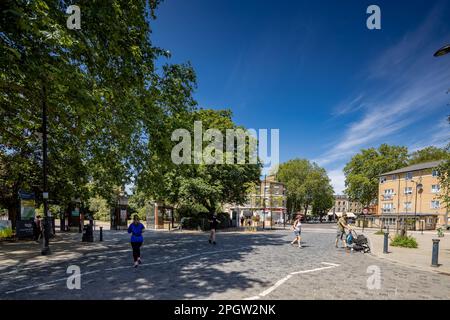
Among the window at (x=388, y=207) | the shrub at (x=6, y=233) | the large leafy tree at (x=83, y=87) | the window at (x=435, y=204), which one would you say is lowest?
the window at (x=388, y=207)

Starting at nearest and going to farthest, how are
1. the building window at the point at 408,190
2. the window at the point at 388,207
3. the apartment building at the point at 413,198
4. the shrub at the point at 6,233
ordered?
the shrub at the point at 6,233 < the apartment building at the point at 413,198 < the building window at the point at 408,190 < the window at the point at 388,207

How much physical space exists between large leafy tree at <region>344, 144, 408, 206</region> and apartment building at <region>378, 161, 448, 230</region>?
16.4ft

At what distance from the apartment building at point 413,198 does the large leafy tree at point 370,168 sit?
16.4ft

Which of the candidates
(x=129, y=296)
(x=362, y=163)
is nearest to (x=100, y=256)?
(x=129, y=296)

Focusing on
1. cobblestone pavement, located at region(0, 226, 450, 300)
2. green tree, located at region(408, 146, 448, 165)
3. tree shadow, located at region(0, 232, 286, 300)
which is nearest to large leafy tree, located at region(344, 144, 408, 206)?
green tree, located at region(408, 146, 448, 165)

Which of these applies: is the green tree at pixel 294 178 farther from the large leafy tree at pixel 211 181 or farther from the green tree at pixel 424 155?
the large leafy tree at pixel 211 181

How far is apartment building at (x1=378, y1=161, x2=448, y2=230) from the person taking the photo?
4588 cm

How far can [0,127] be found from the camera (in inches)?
448

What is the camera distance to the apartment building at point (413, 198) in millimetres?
45875

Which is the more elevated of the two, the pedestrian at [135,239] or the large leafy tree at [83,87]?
the large leafy tree at [83,87]

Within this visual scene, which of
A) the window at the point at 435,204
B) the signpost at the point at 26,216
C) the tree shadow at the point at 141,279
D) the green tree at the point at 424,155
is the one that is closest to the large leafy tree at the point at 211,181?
the signpost at the point at 26,216

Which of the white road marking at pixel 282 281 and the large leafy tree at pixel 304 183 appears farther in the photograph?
the large leafy tree at pixel 304 183

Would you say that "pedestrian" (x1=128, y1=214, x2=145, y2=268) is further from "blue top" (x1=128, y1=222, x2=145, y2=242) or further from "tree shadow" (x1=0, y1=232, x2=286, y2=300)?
"tree shadow" (x1=0, y1=232, x2=286, y2=300)
